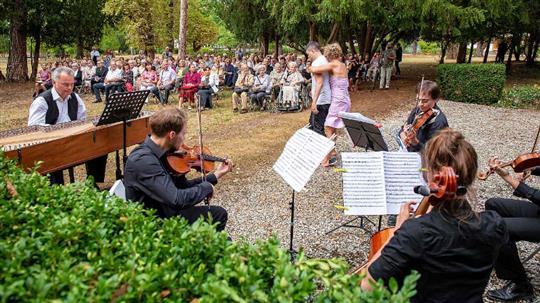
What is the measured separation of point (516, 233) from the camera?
364 centimetres

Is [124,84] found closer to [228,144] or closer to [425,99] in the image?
[228,144]

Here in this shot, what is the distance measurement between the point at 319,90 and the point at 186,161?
319 centimetres

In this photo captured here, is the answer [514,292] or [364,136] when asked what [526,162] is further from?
[364,136]

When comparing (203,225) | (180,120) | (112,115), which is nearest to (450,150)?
(203,225)

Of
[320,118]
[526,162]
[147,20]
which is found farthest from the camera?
[147,20]

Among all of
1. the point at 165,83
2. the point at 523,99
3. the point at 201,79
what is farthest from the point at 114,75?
the point at 523,99

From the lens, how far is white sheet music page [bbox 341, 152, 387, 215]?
3504mm

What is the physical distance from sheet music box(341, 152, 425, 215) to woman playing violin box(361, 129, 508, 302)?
1.22 m

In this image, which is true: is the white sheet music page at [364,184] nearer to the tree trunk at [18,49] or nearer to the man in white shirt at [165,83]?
the man in white shirt at [165,83]

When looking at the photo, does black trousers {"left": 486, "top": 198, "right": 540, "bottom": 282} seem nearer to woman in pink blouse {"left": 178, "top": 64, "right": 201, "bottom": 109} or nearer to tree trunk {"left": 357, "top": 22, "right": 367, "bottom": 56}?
woman in pink blouse {"left": 178, "top": 64, "right": 201, "bottom": 109}

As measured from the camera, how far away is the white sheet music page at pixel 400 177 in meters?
3.66

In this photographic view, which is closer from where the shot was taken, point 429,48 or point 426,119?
point 426,119

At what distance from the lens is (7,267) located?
175 centimetres

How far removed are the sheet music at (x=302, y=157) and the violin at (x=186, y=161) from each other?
88 cm
